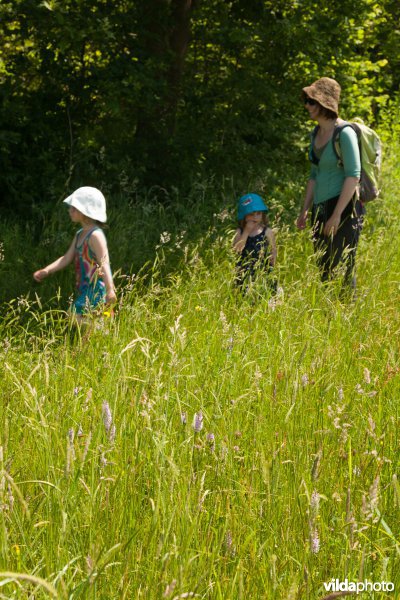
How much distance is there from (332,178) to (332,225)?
41 cm

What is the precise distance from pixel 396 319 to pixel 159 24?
271 inches

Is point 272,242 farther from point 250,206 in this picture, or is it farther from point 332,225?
point 332,225

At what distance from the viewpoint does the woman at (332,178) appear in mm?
5816

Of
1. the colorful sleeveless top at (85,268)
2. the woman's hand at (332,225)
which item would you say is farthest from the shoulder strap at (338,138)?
the colorful sleeveless top at (85,268)

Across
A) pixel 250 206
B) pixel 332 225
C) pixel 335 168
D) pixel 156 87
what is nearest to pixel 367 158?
pixel 335 168

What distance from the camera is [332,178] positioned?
19.8 feet

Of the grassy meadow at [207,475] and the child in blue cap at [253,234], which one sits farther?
the child in blue cap at [253,234]

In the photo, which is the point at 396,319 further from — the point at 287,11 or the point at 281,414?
the point at 287,11

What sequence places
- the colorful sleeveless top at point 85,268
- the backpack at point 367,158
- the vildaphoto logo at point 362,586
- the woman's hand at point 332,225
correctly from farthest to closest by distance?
the backpack at point 367,158 < the woman's hand at point 332,225 < the colorful sleeveless top at point 85,268 < the vildaphoto logo at point 362,586

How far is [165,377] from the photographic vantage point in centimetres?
384

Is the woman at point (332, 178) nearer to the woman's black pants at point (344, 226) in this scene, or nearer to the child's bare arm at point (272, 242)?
the woman's black pants at point (344, 226)

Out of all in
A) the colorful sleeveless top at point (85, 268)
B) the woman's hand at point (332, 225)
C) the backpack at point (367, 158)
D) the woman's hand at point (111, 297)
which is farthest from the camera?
the backpack at point (367, 158)

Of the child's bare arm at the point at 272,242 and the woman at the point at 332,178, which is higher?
the woman at the point at 332,178

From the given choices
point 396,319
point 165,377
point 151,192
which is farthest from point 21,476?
point 151,192
